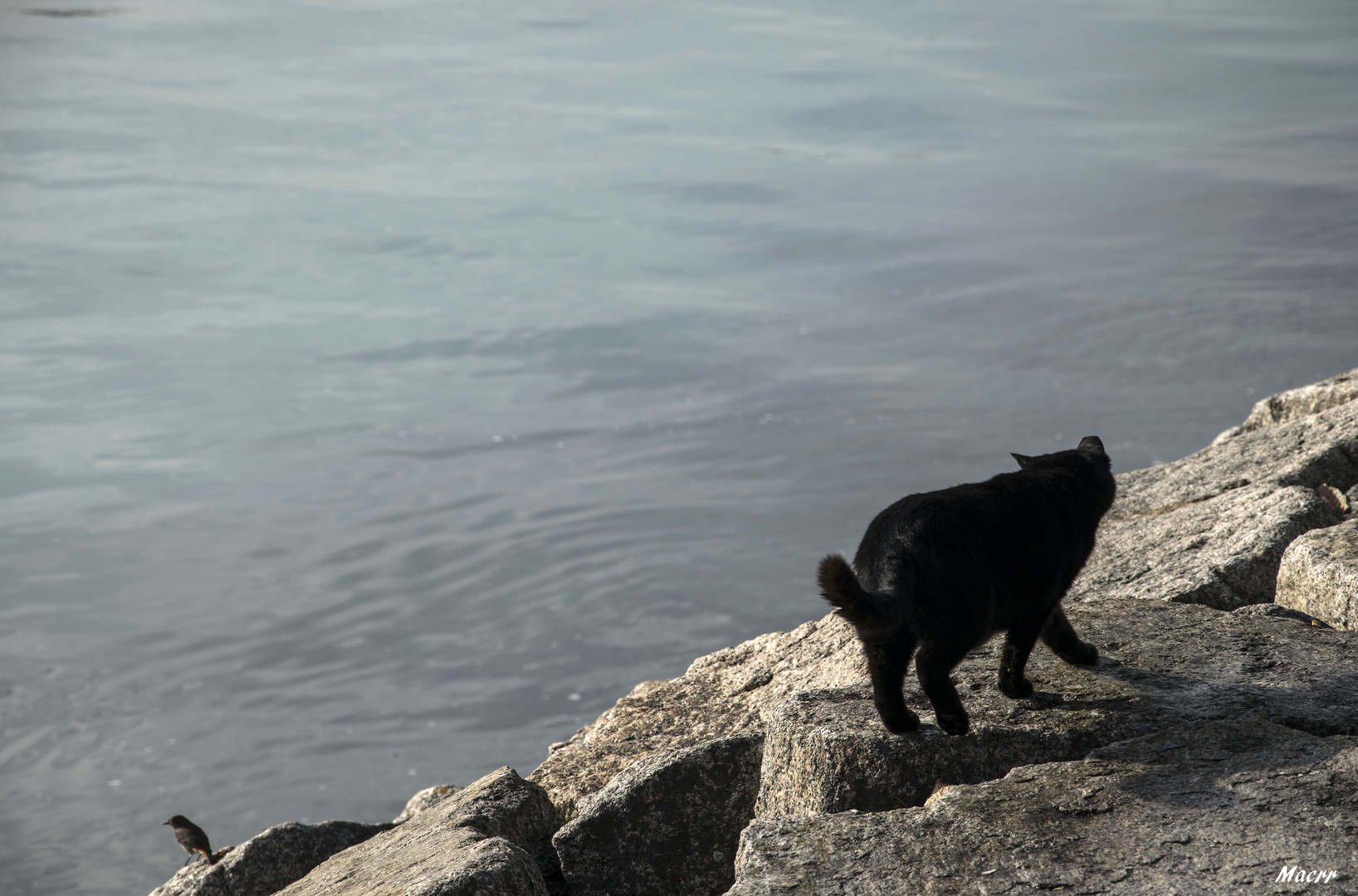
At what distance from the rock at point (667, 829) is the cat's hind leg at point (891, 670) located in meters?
0.71

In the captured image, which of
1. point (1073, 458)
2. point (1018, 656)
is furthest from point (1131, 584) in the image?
point (1018, 656)

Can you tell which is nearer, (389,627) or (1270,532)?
(1270,532)

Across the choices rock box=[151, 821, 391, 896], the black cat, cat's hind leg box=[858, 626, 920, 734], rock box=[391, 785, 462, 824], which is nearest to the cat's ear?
the black cat

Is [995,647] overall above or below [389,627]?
above

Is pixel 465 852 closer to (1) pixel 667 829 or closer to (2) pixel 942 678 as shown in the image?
(1) pixel 667 829

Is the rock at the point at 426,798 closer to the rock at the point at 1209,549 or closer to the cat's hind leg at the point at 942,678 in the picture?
the cat's hind leg at the point at 942,678

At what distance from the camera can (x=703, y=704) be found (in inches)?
208

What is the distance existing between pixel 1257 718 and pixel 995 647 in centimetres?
123

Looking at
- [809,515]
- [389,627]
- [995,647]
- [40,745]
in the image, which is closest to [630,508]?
[809,515]

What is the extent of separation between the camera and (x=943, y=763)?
11.3 ft

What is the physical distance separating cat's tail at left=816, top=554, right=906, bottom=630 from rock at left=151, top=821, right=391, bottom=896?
275 cm

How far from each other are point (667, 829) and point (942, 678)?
1.13 meters

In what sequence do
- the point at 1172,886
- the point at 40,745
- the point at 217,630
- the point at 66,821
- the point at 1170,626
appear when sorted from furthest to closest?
1. the point at 217,630
2. the point at 40,745
3. the point at 66,821
4. the point at 1170,626
5. the point at 1172,886

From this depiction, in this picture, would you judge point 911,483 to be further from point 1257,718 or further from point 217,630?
Answer: point 1257,718
